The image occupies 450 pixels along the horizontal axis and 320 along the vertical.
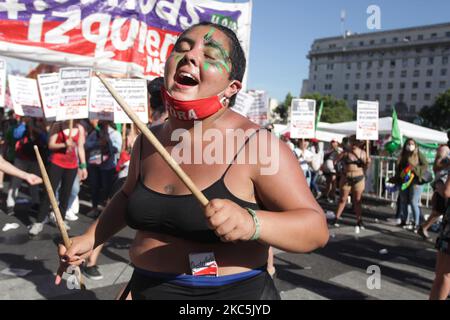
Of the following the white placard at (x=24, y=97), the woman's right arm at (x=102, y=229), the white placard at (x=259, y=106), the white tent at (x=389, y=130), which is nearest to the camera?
the woman's right arm at (x=102, y=229)

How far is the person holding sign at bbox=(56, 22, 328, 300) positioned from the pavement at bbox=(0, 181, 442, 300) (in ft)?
5.73

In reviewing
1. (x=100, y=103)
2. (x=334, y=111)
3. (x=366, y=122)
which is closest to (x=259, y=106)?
(x=366, y=122)

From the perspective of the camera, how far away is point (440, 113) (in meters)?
54.5

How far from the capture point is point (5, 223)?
6383 mm

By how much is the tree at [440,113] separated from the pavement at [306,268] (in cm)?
5320

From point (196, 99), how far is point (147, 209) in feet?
1.42

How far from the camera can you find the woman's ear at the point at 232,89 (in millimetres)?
1569

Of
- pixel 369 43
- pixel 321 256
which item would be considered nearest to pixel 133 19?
pixel 321 256

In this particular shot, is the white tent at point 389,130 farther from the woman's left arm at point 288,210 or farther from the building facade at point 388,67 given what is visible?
the building facade at point 388,67

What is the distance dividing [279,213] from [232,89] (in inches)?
20.6

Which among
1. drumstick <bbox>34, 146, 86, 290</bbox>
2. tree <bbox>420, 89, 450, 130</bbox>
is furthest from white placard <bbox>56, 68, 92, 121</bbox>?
tree <bbox>420, 89, 450, 130</bbox>

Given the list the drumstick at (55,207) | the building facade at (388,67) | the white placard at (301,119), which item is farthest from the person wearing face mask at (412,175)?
the building facade at (388,67)

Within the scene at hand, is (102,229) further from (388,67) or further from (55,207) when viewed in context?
(388,67)

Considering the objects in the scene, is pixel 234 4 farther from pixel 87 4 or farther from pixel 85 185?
pixel 85 185
